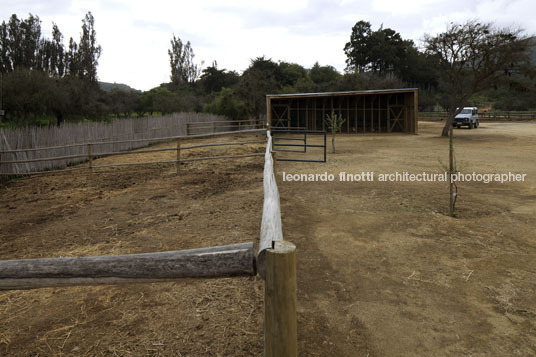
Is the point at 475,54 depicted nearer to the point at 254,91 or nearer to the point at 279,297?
the point at 254,91

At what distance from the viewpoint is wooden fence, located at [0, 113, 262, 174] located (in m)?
9.48

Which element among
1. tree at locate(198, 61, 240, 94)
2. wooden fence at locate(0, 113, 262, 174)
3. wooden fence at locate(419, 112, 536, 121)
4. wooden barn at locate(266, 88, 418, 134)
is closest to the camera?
wooden fence at locate(0, 113, 262, 174)

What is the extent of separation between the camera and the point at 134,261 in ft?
5.10

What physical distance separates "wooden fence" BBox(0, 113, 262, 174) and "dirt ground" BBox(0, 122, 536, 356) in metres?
2.47

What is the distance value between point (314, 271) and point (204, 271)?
2.18 meters

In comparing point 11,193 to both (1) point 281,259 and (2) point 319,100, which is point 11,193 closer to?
(1) point 281,259

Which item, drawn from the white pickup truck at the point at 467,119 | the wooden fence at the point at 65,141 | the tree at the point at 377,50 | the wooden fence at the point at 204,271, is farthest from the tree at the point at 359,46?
the wooden fence at the point at 204,271

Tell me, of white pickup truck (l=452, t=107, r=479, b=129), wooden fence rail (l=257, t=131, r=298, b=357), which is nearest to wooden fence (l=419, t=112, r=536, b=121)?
white pickup truck (l=452, t=107, r=479, b=129)

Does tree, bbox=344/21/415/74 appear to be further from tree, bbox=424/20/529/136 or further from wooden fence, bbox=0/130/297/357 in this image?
wooden fence, bbox=0/130/297/357

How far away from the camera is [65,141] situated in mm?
11555

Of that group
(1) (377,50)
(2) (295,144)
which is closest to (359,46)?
(1) (377,50)

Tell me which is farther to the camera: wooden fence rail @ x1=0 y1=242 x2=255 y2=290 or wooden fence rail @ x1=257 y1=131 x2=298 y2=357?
wooden fence rail @ x1=0 y1=242 x2=255 y2=290

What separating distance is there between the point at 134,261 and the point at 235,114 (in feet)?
92.3

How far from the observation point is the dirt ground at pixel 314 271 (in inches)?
94.6
